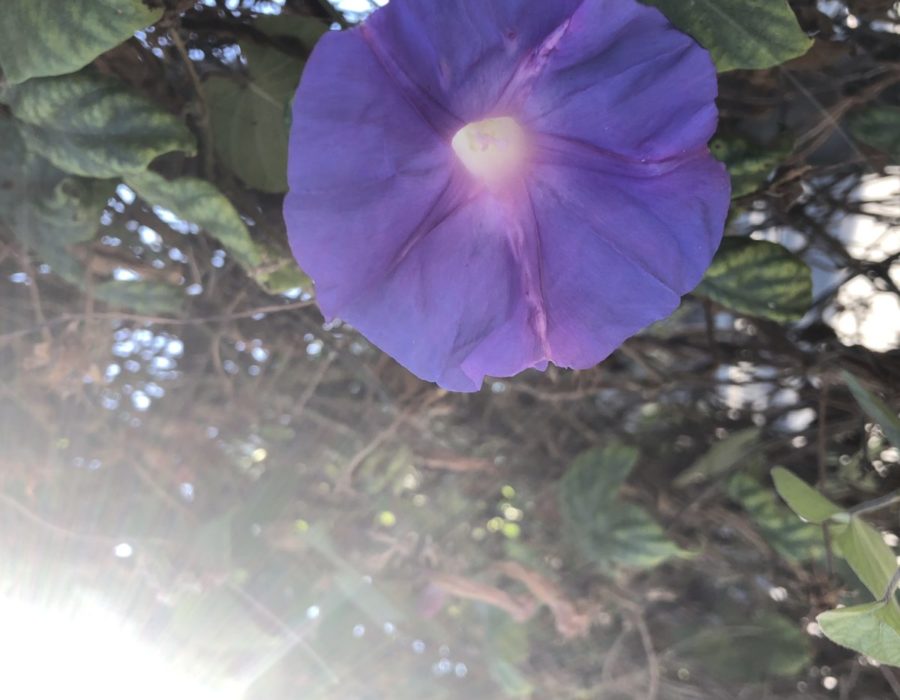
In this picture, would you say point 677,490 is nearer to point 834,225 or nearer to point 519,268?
point 834,225

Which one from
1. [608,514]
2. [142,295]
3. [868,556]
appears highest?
[142,295]

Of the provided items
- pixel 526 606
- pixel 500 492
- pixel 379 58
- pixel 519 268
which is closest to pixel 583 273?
pixel 519 268

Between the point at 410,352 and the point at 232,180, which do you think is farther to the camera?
the point at 232,180

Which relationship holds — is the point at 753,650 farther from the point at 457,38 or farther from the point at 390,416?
the point at 457,38

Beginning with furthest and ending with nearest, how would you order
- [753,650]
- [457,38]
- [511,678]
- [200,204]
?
1. [511,678]
2. [753,650]
3. [200,204]
4. [457,38]

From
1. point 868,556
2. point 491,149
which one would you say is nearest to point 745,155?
point 491,149

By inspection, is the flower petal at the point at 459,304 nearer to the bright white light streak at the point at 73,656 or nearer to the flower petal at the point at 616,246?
the flower petal at the point at 616,246

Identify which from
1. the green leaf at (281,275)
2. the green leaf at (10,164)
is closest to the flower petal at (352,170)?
the green leaf at (281,275)
